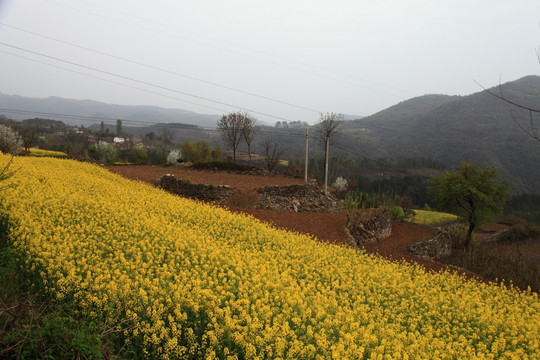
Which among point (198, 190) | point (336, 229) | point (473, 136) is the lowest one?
point (336, 229)

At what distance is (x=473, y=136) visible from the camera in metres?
91.1

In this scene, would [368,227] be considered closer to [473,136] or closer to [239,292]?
[239,292]

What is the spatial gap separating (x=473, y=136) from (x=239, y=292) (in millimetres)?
102875

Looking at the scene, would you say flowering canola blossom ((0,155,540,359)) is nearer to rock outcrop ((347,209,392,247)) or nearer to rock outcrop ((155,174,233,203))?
rock outcrop ((347,209,392,247))

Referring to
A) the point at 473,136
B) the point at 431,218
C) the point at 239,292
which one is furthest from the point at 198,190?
the point at 473,136

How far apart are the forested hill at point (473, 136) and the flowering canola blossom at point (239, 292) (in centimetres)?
6989

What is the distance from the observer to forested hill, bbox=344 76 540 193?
7350cm

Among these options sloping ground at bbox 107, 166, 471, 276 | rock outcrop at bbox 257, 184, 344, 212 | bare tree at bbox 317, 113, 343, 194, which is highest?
bare tree at bbox 317, 113, 343, 194

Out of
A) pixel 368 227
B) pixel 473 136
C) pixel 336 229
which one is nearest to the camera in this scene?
pixel 336 229

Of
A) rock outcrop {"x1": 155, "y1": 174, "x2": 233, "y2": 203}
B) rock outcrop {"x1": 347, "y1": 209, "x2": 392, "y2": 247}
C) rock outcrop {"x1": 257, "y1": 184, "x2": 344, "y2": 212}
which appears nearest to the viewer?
rock outcrop {"x1": 347, "y1": 209, "x2": 392, "y2": 247}

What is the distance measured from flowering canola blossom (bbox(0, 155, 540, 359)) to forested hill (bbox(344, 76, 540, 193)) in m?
69.9

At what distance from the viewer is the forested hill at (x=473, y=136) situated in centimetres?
7350

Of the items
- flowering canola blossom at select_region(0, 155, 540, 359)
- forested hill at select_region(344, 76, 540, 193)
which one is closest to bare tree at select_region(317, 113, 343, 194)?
flowering canola blossom at select_region(0, 155, 540, 359)

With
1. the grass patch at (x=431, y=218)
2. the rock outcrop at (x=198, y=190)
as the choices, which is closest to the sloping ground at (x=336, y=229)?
the rock outcrop at (x=198, y=190)
